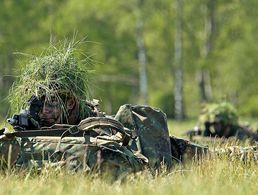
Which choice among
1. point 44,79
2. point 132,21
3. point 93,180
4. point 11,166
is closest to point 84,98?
point 44,79

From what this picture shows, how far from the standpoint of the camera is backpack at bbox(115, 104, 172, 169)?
7289 mm

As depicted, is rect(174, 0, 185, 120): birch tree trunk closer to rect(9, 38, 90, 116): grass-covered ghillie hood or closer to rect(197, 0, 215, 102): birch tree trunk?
rect(197, 0, 215, 102): birch tree trunk

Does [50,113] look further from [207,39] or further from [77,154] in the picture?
[207,39]

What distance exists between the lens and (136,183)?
588 cm

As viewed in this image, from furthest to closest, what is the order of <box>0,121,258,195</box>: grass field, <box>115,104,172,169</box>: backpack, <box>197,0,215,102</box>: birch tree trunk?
1. <box>197,0,215,102</box>: birch tree trunk
2. <box>115,104,172,169</box>: backpack
3. <box>0,121,258,195</box>: grass field

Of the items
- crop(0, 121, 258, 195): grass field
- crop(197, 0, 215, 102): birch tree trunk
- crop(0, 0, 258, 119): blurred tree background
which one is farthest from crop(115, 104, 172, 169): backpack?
crop(197, 0, 215, 102): birch tree trunk

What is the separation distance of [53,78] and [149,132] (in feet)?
3.63

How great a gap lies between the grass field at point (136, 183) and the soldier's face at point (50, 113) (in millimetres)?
1314

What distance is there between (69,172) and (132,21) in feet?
120

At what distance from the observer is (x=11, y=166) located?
657cm

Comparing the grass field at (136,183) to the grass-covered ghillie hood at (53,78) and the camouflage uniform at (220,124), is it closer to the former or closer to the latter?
the grass-covered ghillie hood at (53,78)

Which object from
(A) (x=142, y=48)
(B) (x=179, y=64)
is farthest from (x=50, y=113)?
(A) (x=142, y=48)

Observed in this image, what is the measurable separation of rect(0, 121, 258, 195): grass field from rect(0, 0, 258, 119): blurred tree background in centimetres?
3228

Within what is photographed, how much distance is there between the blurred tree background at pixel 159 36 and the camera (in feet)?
135
